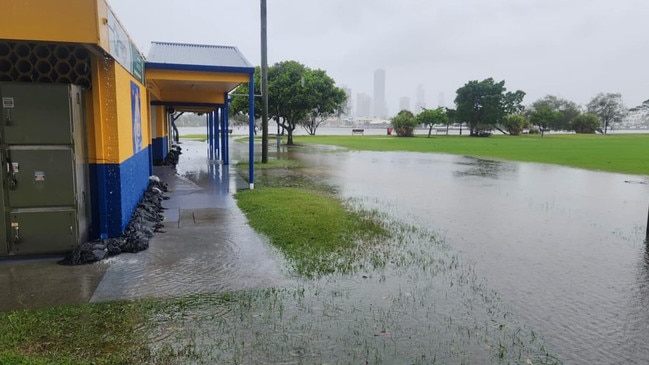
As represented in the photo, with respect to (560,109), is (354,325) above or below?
below

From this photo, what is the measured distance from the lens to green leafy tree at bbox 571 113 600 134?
81.2 metres

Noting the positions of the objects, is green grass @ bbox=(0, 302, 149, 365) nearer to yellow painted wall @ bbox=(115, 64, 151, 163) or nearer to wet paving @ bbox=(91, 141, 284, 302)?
wet paving @ bbox=(91, 141, 284, 302)

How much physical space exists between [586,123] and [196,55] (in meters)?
84.1

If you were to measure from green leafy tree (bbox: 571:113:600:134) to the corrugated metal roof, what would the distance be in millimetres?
81591

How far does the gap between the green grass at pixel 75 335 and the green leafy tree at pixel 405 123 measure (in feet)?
199

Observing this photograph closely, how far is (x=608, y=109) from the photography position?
304 feet

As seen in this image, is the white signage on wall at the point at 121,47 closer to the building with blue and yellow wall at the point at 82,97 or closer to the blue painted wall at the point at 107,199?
the building with blue and yellow wall at the point at 82,97

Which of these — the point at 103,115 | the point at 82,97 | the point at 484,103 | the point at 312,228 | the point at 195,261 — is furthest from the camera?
the point at 484,103

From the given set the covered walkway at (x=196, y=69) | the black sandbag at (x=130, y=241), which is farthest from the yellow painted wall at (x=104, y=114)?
the covered walkway at (x=196, y=69)

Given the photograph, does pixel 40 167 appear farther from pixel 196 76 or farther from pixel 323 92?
pixel 323 92

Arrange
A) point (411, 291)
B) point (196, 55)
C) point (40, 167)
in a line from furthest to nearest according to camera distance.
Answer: point (196, 55)
point (40, 167)
point (411, 291)

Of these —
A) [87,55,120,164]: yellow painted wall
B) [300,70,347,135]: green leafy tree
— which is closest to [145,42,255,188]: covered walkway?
[87,55,120,164]: yellow painted wall

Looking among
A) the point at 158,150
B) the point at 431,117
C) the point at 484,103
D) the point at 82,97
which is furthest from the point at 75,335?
the point at 484,103

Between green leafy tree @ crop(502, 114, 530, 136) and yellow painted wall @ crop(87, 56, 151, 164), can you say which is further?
green leafy tree @ crop(502, 114, 530, 136)
